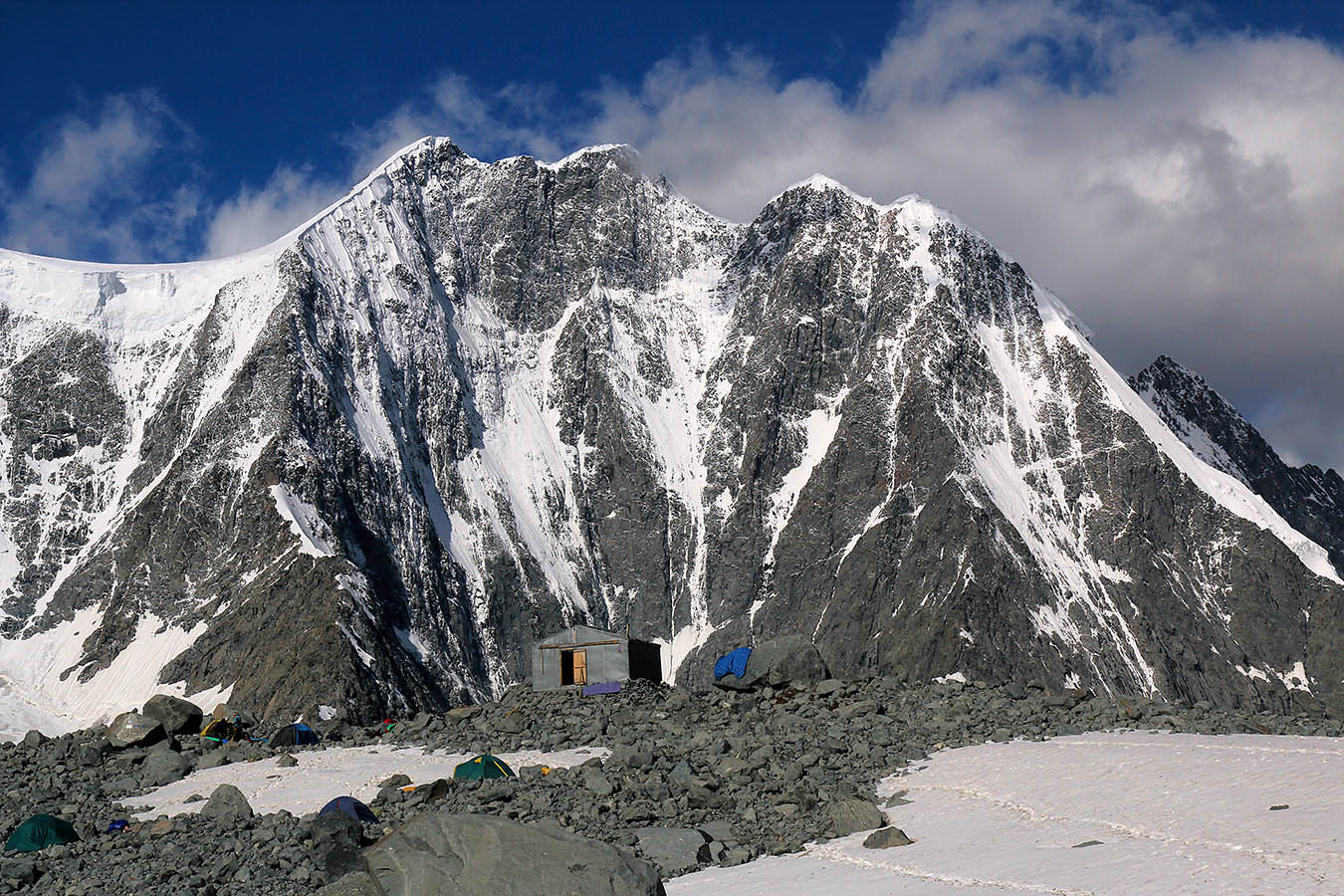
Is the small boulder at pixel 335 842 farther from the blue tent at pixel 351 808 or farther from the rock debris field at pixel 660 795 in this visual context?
the blue tent at pixel 351 808

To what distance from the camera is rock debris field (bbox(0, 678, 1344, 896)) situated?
2438 centimetres

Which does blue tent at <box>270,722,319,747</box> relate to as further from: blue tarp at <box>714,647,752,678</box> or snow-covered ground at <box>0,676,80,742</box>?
snow-covered ground at <box>0,676,80,742</box>

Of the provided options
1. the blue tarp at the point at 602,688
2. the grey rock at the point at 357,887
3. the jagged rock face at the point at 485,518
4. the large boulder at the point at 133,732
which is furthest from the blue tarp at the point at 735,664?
the jagged rock face at the point at 485,518

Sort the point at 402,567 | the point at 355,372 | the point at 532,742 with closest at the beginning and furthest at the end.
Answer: the point at 532,742, the point at 402,567, the point at 355,372

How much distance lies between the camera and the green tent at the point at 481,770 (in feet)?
130

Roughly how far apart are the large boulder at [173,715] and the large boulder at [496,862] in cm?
3854

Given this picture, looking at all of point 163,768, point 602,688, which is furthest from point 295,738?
point 602,688

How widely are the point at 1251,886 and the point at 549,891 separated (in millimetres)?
12564

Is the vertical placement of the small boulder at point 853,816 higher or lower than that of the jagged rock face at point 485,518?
lower

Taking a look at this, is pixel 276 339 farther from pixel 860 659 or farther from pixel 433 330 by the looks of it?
pixel 860 659

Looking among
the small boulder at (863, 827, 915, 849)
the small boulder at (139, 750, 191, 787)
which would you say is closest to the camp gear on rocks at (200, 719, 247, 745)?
the small boulder at (139, 750, 191, 787)

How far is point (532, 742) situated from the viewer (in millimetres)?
47562

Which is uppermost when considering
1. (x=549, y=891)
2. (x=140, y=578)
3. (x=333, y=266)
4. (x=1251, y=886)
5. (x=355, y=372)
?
(x=333, y=266)

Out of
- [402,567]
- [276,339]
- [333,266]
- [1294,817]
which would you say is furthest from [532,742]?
[333,266]
